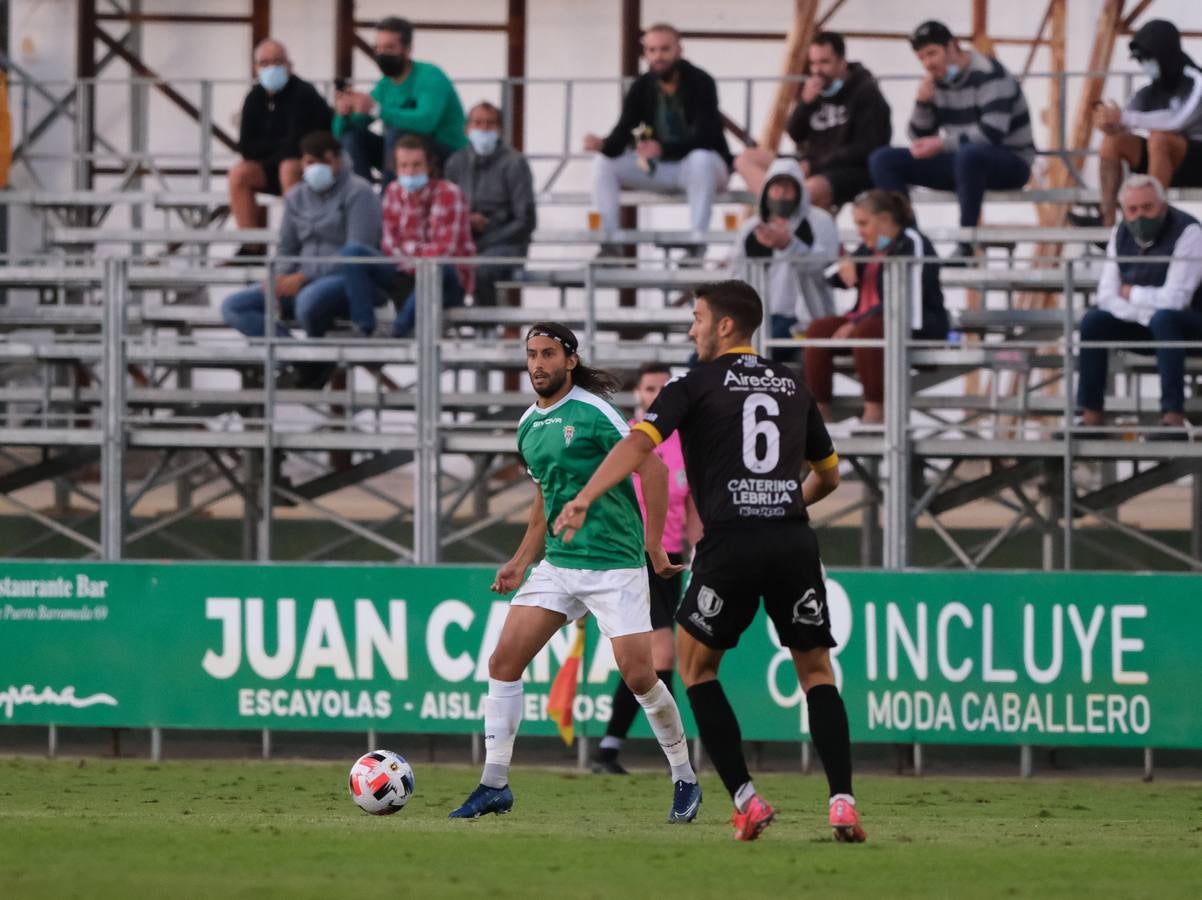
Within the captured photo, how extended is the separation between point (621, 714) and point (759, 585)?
442cm

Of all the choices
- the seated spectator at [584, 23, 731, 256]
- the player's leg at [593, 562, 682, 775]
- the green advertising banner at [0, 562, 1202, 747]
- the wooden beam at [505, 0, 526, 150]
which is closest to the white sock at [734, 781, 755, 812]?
the player's leg at [593, 562, 682, 775]

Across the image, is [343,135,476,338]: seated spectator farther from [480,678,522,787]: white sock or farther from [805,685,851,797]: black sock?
[805,685,851,797]: black sock

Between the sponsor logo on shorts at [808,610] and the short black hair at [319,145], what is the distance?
27.6ft

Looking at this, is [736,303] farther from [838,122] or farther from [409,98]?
[409,98]

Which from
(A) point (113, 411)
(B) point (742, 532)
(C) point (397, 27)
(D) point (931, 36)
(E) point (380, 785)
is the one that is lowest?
(E) point (380, 785)

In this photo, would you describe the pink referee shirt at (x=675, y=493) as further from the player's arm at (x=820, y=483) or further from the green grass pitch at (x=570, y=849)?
the player's arm at (x=820, y=483)

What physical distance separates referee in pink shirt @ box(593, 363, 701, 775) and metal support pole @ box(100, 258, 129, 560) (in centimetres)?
396

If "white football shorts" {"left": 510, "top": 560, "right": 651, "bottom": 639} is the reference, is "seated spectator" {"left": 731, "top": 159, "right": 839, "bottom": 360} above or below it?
above

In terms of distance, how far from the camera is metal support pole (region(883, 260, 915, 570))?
43.8 ft

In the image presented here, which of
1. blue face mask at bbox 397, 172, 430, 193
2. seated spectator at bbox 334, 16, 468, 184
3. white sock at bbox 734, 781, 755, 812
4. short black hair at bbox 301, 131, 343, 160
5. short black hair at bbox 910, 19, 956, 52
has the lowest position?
white sock at bbox 734, 781, 755, 812

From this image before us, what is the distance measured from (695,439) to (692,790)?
5.91ft

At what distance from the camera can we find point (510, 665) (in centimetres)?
873

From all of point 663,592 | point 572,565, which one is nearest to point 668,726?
point 572,565

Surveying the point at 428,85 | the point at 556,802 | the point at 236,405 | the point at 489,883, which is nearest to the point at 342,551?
the point at 236,405
